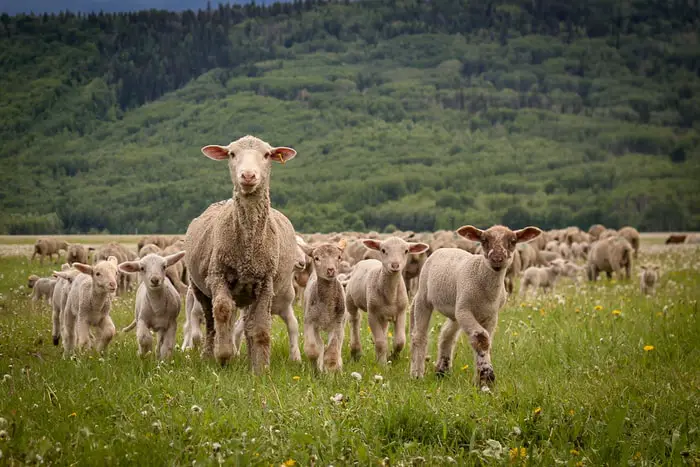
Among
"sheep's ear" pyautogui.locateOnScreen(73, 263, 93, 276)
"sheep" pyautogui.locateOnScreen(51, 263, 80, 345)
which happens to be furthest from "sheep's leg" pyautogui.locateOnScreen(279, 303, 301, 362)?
"sheep" pyautogui.locateOnScreen(51, 263, 80, 345)

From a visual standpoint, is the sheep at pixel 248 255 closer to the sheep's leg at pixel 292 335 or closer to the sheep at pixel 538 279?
the sheep's leg at pixel 292 335

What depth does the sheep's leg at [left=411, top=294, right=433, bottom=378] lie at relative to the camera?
10773 millimetres

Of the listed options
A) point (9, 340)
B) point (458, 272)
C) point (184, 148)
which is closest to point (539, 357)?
point (458, 272)

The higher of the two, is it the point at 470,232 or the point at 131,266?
the point at 470,232

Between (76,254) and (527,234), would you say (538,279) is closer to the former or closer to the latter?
(76,254)

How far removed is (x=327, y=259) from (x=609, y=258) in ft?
67.1

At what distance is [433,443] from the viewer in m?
7.25

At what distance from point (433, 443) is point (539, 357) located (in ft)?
14.5

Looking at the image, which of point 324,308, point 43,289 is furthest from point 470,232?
point 43,289

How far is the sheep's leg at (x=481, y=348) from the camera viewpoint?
906 cm

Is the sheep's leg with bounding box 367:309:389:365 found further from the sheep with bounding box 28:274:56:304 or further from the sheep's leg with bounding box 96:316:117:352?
the sheep with bounding box 28:274:56:304

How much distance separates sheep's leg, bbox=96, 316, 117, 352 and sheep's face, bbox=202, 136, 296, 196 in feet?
11.1

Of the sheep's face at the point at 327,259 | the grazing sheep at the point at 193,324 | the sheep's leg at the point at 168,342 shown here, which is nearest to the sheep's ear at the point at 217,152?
the sheep's face at the point at 327,259

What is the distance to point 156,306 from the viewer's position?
11930 mm
